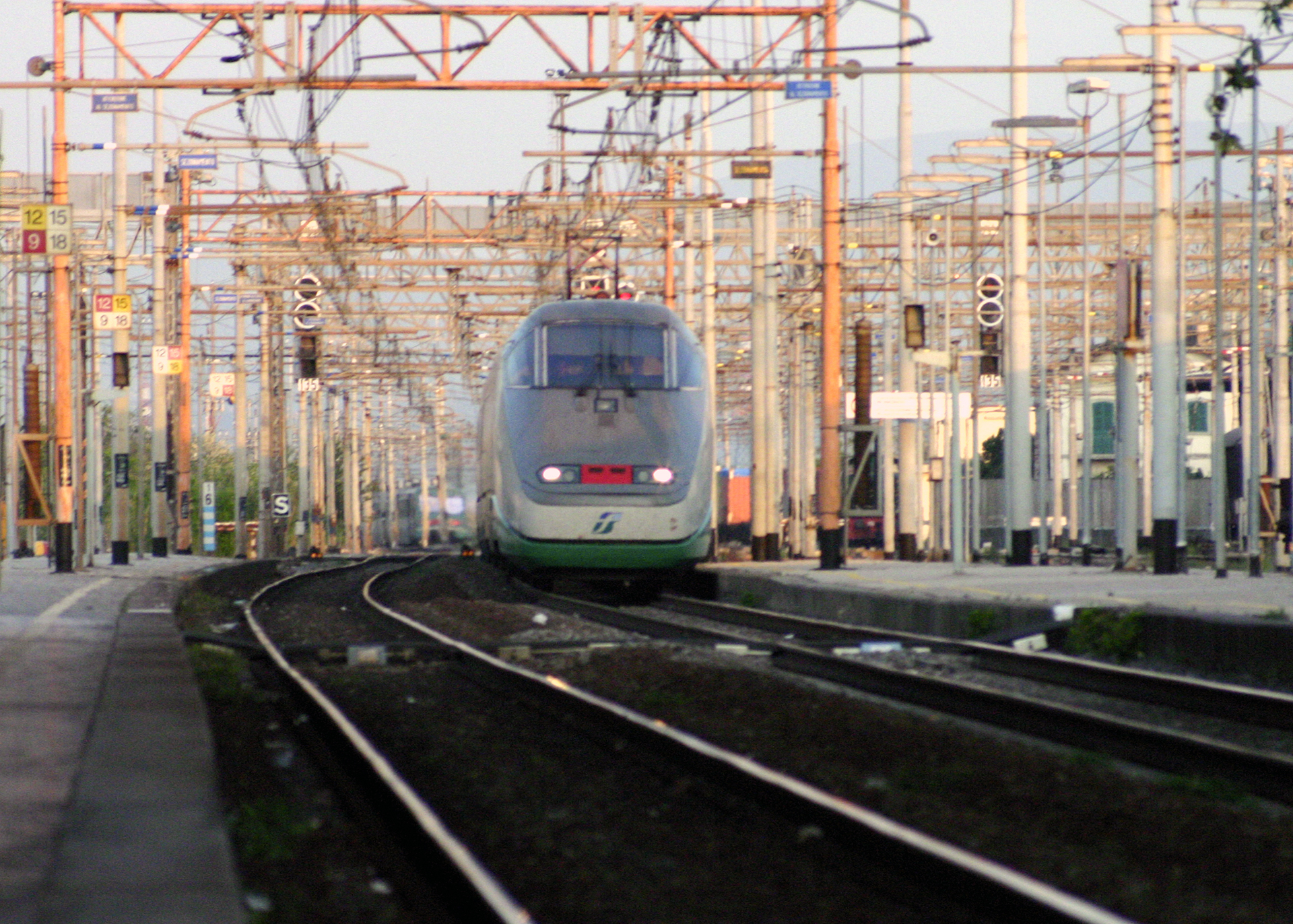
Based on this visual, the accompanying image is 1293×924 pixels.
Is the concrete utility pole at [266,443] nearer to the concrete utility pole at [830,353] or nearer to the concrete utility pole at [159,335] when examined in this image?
the concrete utility pole at [159,335]

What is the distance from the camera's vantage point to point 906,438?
108 feet

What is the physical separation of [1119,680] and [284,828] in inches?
264

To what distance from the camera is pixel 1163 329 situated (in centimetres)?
2230

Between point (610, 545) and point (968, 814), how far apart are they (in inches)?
540

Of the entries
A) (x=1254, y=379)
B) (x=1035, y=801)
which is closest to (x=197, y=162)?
(x=1254, y=379)

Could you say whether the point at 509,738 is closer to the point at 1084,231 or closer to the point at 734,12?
the point at 734,12

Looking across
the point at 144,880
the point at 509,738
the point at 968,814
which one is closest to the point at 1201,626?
the point at 509,738

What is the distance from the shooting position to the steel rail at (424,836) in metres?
5.20

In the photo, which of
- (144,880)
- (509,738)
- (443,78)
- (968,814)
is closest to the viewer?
(144,880)

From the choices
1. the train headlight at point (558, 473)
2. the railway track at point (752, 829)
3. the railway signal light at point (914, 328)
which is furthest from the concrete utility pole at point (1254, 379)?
the railway track at point (752, 829)

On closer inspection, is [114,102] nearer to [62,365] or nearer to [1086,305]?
[62,365]

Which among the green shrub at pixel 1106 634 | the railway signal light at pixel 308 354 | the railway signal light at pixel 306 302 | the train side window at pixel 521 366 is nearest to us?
the green shrub at pixel 1106 634

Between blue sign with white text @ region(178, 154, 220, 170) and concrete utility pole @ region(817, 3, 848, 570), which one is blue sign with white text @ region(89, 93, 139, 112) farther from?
blue sign with white text @ region(178, 154, 220, 170)

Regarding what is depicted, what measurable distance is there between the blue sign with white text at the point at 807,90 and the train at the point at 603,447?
3146mm
